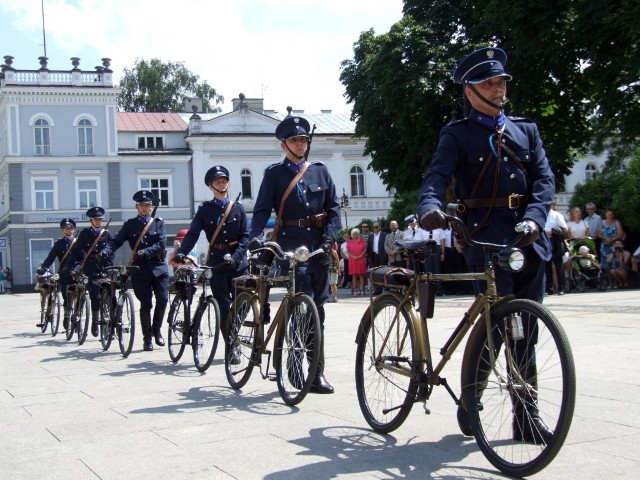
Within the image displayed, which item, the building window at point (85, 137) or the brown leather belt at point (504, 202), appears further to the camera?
the building window at point (85, 137)

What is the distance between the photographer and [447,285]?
21.0 metres

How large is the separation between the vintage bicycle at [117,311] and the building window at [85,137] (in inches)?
1898

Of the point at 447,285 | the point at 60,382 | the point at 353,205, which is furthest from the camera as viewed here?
the point at 353,205

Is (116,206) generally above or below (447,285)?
above

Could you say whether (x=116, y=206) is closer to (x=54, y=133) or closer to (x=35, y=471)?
(x=54, y=133)

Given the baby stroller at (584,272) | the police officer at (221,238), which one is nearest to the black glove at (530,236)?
the police officer at (221,238)

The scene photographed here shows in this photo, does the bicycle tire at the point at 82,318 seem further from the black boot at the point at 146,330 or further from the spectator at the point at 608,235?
the spectator at the point at 608,235

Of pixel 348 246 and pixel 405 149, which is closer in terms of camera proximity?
pixel 348 246

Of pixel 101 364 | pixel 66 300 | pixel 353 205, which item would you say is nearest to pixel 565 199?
pixel 353 205

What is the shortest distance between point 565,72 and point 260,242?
2050 centimetres

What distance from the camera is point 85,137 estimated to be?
5953cm

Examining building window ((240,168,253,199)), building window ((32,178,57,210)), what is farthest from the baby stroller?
building window ((32,178,57,210))

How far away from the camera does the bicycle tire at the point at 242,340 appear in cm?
798

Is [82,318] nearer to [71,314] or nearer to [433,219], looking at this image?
[71,314]
